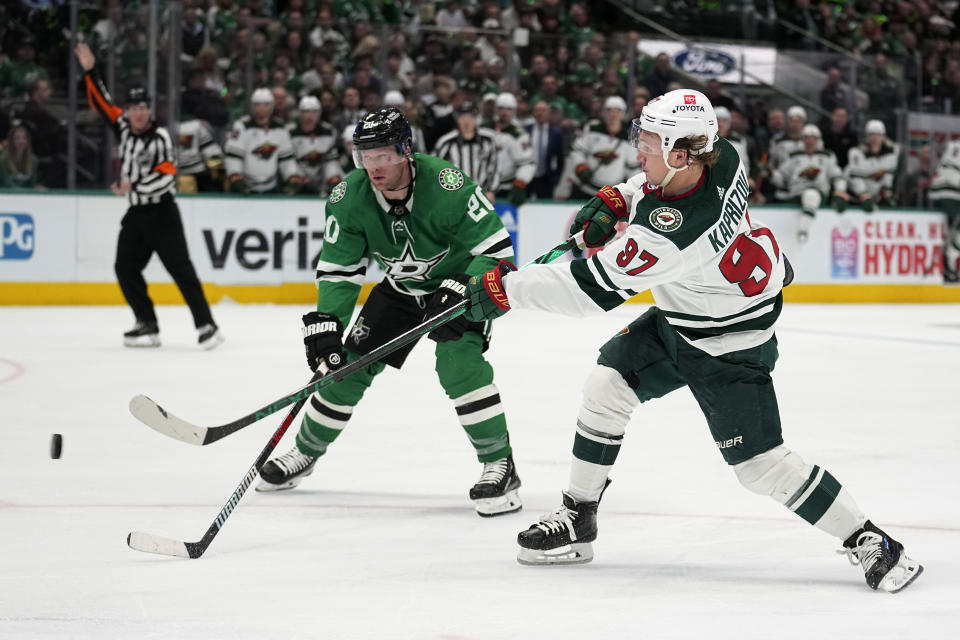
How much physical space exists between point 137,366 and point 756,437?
458 cm

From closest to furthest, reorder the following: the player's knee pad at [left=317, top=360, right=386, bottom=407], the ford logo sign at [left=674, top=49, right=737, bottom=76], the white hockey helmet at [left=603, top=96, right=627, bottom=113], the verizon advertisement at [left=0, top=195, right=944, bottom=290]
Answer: the player's knee pad at [left=317, top=360, right=386, bottom=407]
the verizon advertisement at [left=0, top=195, right=944, bottom=290]
the white hockey helmet at [left=603, top=96, right=627, bottom=113]
the ford logo sign at [left=674, top=49, right=737, bottom=76]

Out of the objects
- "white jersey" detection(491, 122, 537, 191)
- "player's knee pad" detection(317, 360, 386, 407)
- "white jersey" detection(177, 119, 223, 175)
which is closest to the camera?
"player's knee pad" detection(317, 360, 386, 407)

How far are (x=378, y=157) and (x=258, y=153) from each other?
7.37 metres

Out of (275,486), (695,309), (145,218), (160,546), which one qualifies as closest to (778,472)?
(695,309)

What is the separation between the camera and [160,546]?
10.3 feet

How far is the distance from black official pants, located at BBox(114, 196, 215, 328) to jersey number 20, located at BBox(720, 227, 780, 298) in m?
5.20

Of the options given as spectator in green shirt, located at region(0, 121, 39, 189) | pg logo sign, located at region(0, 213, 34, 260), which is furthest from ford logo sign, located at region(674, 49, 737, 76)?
pg logo sign, located at region(0, 213, 34, 260)

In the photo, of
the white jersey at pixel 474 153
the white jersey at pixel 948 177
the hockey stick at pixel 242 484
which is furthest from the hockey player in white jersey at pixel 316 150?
the hockey stick at pixel 242 484

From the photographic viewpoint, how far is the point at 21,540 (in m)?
3.27

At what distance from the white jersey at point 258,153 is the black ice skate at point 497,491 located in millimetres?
7364

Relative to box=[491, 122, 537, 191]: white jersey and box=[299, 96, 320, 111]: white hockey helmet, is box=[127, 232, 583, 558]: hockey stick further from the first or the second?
box=[491, 122, 537, 191]: white jersey

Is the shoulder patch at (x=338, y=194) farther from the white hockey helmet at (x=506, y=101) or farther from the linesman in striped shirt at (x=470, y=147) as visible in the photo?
the white hockey helmet at (x=506, y=101)

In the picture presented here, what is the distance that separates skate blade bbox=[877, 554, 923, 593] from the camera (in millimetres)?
2895

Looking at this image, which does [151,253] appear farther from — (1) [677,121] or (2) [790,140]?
(2) [790,140]
